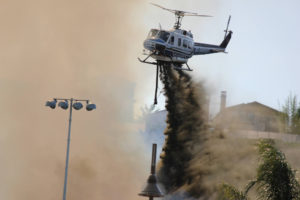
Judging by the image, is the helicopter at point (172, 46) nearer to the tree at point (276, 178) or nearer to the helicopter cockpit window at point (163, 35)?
the helicopter cockpit window at point (163, 35)

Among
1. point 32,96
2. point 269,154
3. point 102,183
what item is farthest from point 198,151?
point 269,154

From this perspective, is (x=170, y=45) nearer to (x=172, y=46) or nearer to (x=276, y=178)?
(x=172, y=46)

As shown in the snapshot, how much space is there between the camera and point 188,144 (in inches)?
2525

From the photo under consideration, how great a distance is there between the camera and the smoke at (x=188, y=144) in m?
61.5

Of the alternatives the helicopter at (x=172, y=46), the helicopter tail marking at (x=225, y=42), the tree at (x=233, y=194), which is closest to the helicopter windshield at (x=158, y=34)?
the helicopter at (x=172, y=46)

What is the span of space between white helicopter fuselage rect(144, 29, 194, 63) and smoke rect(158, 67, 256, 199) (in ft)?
5.95

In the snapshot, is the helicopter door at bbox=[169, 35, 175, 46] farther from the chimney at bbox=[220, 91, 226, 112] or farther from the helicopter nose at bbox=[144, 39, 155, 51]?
the chimney at bbox=[220, 91, 226, 112]

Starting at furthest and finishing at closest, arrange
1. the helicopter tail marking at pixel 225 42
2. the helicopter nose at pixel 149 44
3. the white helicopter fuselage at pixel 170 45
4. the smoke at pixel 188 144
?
the helicopter tail marking at pixel 225 42
the smoke at pixel 188 144
the white helicopter fuselage at pixel 170 45
the helicopter nose at pixel 149 44

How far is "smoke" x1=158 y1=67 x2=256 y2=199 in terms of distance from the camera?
202 ft

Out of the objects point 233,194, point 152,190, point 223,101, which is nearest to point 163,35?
point 223,101

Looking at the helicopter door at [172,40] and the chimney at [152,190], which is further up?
the helicopter door at [172,40]

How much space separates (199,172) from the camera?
202ft

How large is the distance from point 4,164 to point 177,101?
34499 millimetres

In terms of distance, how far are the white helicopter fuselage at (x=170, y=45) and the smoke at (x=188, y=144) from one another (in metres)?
1.81
